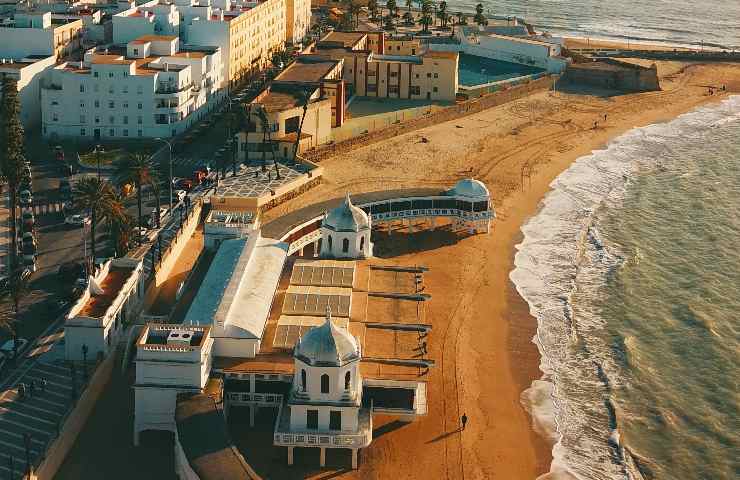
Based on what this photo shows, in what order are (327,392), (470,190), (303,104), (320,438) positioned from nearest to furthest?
(320,438) < (327,392) < (470,190) < (303,104)

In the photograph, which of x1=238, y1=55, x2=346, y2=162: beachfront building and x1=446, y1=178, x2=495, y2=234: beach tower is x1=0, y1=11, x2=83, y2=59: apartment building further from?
x1=446, y1=178, x2=495, y2=234: beach tower

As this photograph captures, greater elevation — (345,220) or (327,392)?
(345,220)

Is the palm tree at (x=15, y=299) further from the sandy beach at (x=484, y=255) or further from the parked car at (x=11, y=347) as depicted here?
the sandy beach at (x=484, y=255)

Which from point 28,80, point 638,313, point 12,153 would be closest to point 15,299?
point 12,153

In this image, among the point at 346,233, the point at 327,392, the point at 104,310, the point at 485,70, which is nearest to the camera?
the point at 327,392

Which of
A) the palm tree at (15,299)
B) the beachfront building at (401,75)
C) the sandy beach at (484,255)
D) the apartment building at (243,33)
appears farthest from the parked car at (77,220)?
the beachfront building at (401,75)

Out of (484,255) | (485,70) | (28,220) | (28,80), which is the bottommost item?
(484,255)

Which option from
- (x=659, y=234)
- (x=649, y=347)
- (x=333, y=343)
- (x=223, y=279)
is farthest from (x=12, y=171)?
(x=659, y=234)

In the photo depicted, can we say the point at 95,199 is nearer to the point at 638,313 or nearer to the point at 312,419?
the point at 312,419
